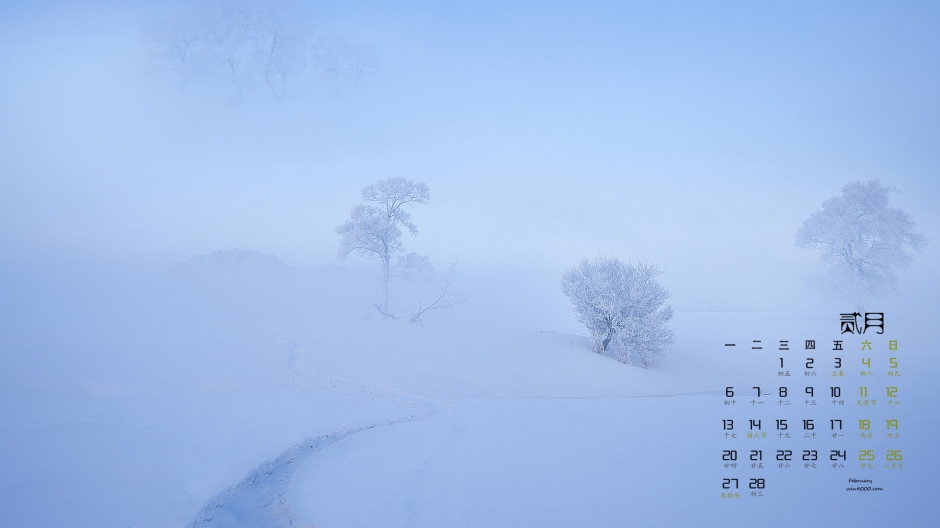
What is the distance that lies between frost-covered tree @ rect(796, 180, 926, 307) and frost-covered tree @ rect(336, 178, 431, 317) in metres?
24.1

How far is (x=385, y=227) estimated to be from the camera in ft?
80.8

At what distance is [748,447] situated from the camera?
5.46 meters

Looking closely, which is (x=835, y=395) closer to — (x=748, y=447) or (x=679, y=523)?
(x=748, y=447)

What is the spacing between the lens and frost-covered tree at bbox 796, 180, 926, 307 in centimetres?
2448

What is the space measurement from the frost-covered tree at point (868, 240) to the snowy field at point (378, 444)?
11490mm

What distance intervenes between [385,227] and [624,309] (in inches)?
538

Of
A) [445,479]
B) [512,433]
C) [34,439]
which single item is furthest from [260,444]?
[512,433]

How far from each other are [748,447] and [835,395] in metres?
3.50
